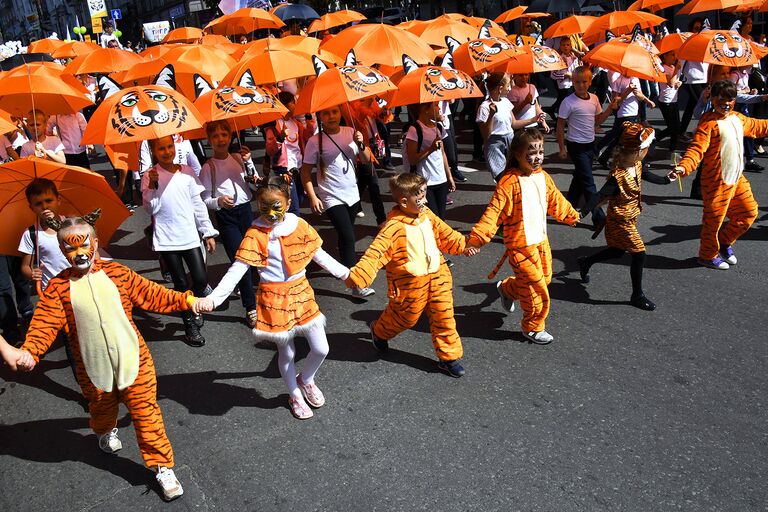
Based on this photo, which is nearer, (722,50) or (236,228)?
(236,228)

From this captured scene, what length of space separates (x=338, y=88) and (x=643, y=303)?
331cm

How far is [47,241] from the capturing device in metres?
4.62

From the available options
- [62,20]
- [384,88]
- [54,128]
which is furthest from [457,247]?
[62,20]

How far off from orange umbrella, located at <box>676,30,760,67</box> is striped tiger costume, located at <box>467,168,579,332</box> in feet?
11.9

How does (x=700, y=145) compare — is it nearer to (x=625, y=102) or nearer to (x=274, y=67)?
(x=625, y=102)

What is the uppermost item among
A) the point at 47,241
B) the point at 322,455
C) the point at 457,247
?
the point at 47,241

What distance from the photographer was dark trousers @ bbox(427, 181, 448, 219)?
666 centimetres

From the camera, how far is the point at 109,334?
3.46m

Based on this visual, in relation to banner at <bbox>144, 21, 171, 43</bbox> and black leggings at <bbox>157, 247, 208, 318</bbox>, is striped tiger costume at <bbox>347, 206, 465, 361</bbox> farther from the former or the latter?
banner at <bbox>144, 21, 171, 43</bbox>

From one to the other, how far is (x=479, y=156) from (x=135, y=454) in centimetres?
867

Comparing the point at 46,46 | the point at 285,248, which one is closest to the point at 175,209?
the point at 285,248

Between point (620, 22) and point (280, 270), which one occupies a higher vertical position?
point (620, 22)

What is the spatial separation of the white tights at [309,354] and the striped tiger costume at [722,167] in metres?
3.88

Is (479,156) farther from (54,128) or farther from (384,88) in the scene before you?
(54,128)
